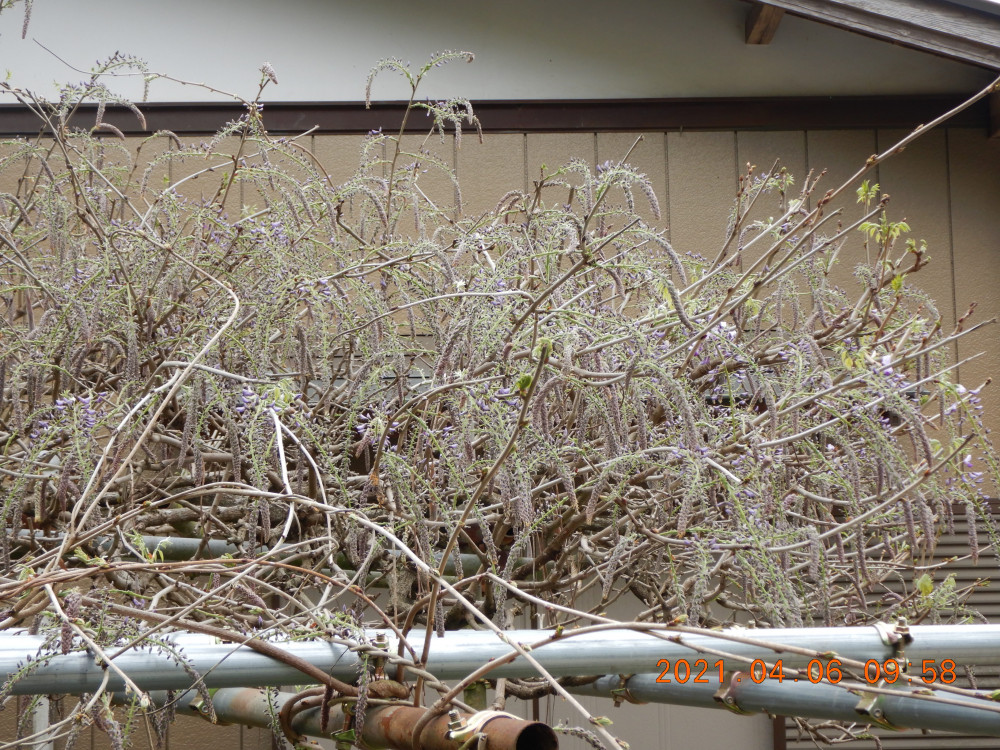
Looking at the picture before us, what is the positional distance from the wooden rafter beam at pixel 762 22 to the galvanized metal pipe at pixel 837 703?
3.67 m

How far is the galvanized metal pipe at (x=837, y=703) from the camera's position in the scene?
1086 mm

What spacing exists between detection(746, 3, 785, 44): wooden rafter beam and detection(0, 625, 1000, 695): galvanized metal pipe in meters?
3.70

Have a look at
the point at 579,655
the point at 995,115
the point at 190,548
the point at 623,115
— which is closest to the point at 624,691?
the point at 579,655

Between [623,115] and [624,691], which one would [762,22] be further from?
[624,691]

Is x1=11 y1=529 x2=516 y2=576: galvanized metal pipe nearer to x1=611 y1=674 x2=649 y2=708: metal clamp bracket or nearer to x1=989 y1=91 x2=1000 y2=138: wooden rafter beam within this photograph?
x1=611 y1=674 x2=649 y2=708: metal clamp bracket

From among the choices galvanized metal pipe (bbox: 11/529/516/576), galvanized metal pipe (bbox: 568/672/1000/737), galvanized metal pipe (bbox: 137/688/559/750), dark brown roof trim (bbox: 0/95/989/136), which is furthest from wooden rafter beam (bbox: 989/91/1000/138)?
galvanized metal pipe (bbox: 137/688/559/750)

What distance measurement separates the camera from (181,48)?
4.62 metres

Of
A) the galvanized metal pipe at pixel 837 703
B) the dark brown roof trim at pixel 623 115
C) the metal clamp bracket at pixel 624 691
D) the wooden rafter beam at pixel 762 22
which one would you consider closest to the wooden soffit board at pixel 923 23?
the wooden rafter beam at pixel 762 22

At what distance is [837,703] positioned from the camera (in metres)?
1.17

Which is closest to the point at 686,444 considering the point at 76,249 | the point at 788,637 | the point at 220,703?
the point at 788,637

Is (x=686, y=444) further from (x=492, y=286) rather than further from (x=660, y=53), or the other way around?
(x=660, y=53)

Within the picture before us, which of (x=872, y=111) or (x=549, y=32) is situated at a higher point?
(x=549, y=32)

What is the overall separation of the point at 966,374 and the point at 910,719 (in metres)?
3.67

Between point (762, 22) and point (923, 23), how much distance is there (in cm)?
68
